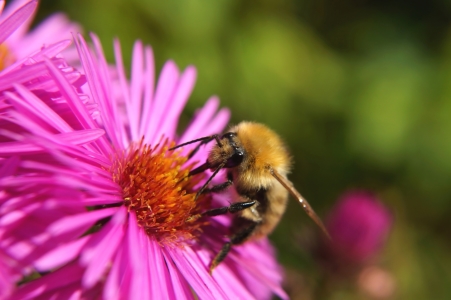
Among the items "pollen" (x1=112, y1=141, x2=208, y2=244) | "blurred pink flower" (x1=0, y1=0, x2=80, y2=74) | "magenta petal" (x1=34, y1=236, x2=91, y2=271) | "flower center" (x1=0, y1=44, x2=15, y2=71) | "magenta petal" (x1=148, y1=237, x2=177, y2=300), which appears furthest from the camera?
"blurred pink flower" (x1=0, y1=0, x2=80, y2=74)

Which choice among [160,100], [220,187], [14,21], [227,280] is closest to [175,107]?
[160,100]

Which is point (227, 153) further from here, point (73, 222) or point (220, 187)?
point (73, 222)

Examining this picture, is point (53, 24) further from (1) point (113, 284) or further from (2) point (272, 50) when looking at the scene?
(1) point (113, 284)

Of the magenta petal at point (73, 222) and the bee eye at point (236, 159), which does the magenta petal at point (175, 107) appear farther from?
the magenta petal at point (73, 222)

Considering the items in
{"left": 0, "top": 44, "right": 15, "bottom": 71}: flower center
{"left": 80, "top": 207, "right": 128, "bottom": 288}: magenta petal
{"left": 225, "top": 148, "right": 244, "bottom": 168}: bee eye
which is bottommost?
{"left": 225, "top": 148, "right": 244, "bottom": 168}: bee eye

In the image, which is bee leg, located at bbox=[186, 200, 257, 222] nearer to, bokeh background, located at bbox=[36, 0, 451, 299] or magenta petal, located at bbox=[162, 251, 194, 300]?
magenta petal, located at bbox=[162, 251, 194, 300]

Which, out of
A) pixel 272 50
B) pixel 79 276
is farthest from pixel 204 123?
pixel 272 50

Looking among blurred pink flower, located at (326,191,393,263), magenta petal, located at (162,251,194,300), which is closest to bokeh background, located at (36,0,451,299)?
blurred pink flower, located at (326,191,393,263)
